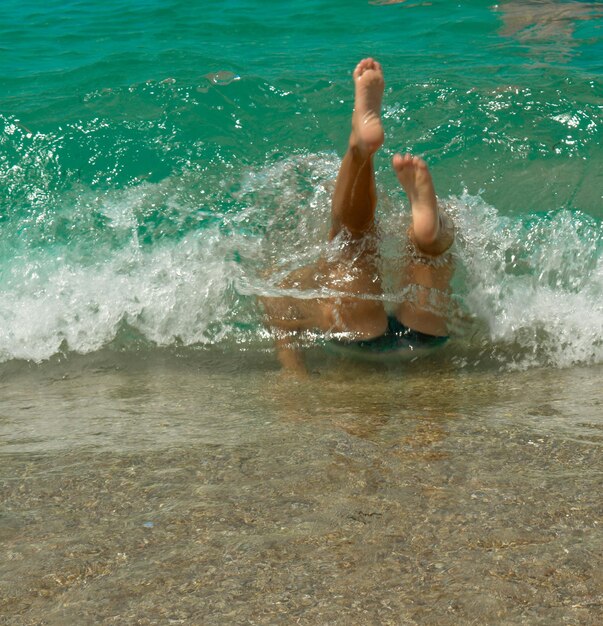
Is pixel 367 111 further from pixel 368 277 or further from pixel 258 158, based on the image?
pixel 258 158

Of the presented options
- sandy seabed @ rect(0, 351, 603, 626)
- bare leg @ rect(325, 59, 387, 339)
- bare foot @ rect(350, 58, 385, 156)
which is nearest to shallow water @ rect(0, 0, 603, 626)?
sandy seabed @ rect(0, 351, 603, 626)

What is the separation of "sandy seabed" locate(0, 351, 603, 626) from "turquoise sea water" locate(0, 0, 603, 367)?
1022 mm

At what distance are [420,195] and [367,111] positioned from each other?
0.42 meters

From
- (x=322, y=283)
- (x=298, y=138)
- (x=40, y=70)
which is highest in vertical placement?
(x=40, y=70)

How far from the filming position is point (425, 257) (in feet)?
13.0

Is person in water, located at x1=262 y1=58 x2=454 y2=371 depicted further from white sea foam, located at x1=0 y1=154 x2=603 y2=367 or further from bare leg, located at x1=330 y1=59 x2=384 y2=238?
white sea foam, located at x1=0 y1=154 x2=603 y2=367

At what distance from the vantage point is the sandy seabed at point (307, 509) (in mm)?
1798

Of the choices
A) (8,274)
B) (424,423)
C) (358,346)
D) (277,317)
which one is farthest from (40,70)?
(424,423)

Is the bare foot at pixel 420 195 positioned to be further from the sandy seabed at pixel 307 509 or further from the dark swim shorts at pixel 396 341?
the sandy seabed at pixel 307 509

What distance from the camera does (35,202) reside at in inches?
217

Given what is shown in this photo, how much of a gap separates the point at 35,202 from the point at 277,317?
2.12m

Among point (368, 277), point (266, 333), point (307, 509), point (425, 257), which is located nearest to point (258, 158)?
point (266, 333)

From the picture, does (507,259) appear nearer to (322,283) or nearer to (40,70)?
(322,283)

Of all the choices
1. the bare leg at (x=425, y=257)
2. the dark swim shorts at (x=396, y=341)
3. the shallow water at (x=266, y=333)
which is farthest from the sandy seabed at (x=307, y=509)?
the bare leg at (x=425, y=257)
